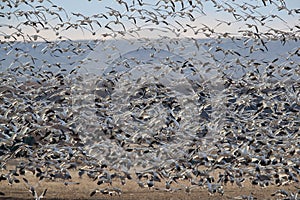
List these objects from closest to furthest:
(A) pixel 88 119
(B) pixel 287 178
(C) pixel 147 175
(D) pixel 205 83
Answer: (C) pixel 147 175, (B) pixel 287 178, (A) pixel 88 119, (D) pixel 205 83

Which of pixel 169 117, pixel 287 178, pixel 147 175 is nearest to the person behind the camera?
pixel 147 175

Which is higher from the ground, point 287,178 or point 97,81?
point 97,81

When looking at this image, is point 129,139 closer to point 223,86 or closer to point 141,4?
point 141,4

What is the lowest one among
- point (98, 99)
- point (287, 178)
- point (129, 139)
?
point (287, 178)

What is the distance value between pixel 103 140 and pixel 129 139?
335 cm


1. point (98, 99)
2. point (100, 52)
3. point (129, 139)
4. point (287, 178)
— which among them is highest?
point (100, 52)

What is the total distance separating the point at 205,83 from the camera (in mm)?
23266

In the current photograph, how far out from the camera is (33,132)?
17125 mm

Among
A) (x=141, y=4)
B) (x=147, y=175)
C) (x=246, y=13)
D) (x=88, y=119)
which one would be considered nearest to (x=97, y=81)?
(x=88, y=119)

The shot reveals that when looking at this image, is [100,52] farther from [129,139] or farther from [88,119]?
[129,139]

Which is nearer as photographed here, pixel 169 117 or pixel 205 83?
pixel 169 117

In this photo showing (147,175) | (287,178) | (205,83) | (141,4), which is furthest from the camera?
(205,83)

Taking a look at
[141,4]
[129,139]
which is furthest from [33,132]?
[141,4]

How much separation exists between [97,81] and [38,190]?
278 inches
